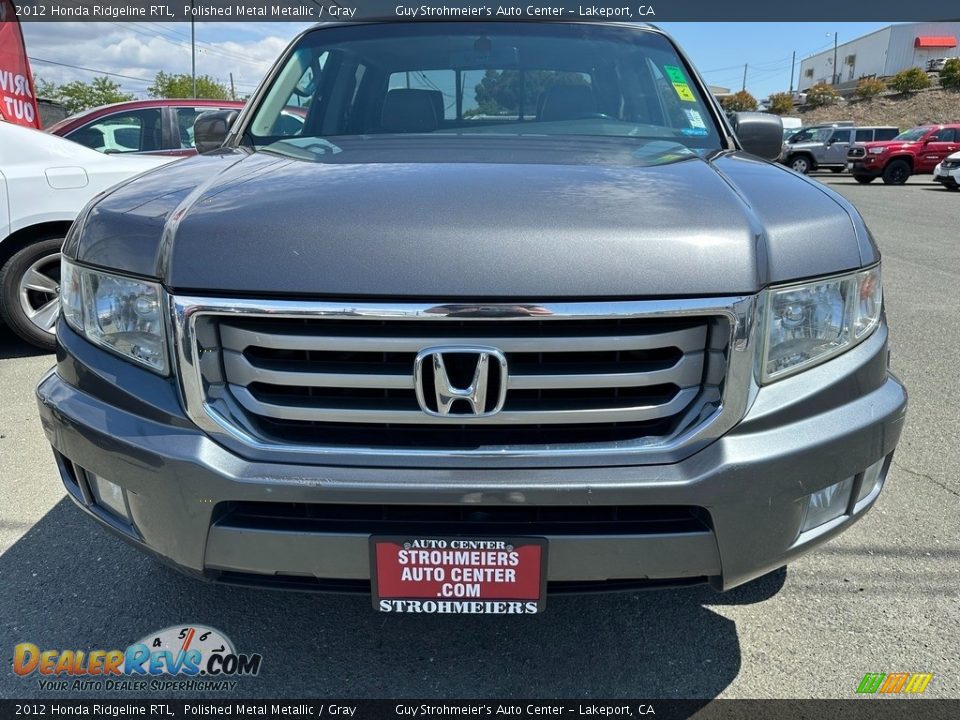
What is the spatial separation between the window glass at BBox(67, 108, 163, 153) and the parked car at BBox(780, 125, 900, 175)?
77.0ft

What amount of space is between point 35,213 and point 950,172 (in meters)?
23.0

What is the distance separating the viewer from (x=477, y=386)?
5.12 ft

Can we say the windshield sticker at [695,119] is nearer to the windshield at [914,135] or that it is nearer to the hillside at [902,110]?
the windshield at [914,135]

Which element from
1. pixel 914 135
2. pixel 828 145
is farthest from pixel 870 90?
pixel 914 135

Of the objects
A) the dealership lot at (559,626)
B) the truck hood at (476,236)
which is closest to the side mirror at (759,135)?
the truck hood at (476,236)

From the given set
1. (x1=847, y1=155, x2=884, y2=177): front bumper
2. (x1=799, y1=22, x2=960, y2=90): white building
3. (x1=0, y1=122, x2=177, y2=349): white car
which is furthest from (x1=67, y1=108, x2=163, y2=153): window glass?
(x1=799, y1=22, x2=960, y2=90): white building

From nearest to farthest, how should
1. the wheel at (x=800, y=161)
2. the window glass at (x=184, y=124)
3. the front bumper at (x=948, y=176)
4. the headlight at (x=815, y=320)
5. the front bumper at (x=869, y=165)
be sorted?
the headlight at (x=815, y=320) < the window glass at (x=184, y=124) < the front bumper at (x=948, y=176) < the front bumper at (x=869, y=165) < the wheel at (x=800, y=161)

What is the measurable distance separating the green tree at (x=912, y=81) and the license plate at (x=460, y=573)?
209 feet

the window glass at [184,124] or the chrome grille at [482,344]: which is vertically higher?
the window glass at [184,124]

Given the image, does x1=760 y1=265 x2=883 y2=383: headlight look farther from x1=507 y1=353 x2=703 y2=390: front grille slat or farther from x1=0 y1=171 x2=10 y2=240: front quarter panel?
x1=0 y1=171 x2=10 y2=240: front quarter panel

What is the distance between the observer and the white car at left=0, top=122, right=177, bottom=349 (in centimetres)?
466

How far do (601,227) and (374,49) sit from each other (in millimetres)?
1850

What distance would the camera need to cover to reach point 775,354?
170 centimetres

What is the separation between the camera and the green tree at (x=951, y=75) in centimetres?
5241
